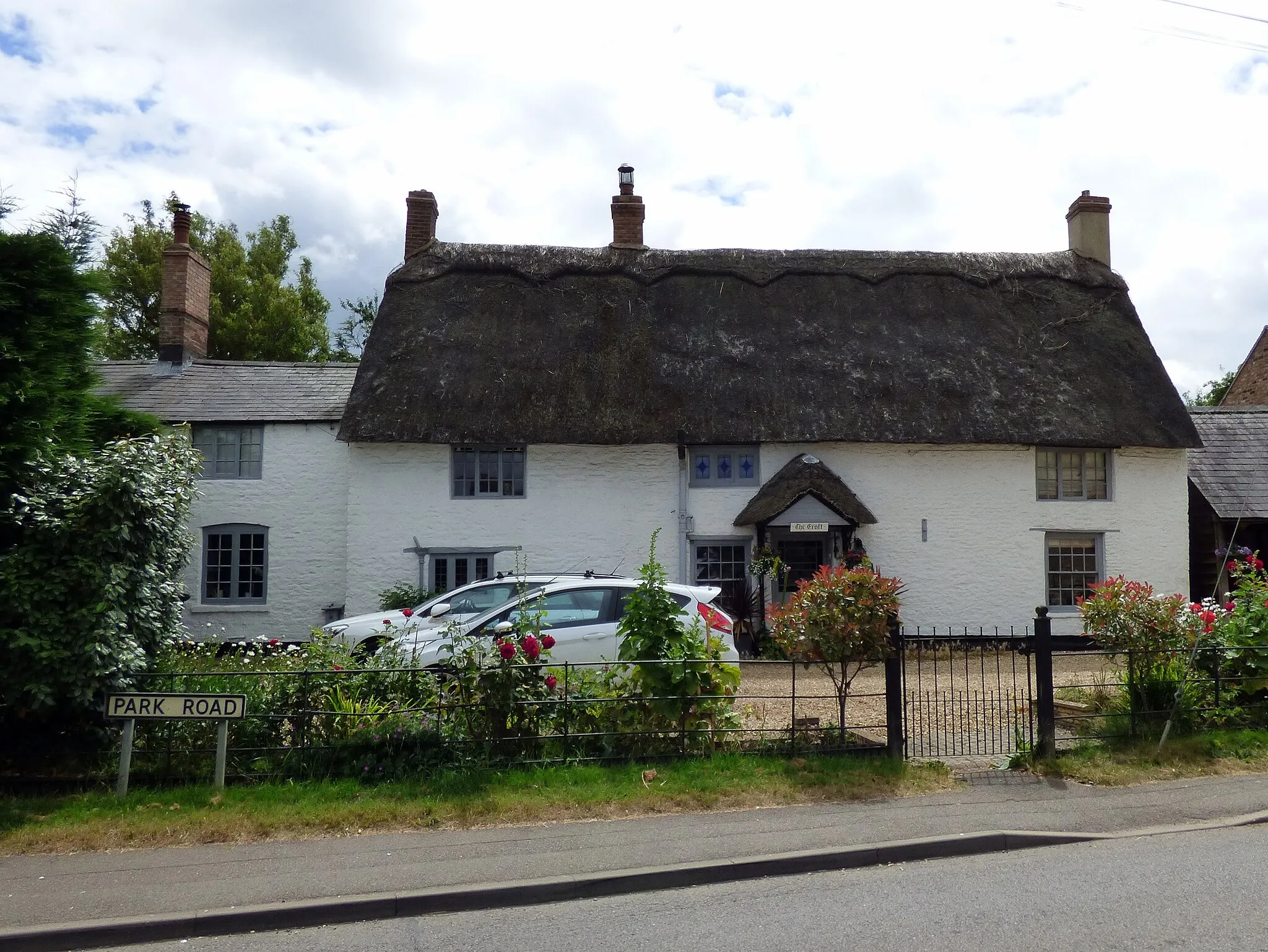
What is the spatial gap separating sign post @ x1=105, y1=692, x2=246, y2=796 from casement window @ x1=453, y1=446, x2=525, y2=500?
32.7 ft

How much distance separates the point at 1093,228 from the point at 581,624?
16890 mm

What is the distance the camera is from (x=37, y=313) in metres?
8.16

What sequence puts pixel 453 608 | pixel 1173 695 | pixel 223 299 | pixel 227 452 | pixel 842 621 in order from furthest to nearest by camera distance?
pixel 223 299 < pixel 227 452 < pixel 453 608 < pixel 1173 695 < pixel 842 621

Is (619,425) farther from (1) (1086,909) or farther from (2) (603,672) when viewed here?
(1) (1086,909)

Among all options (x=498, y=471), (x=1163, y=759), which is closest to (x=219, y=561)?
(x=498, y=471)

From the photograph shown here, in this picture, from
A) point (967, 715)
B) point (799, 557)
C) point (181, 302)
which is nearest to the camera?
point (967, 715)

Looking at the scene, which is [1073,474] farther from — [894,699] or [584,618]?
[894,699]

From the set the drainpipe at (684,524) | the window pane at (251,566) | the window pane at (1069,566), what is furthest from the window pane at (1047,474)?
the window pane at (251,566)

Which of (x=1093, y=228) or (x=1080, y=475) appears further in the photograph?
(x=1093, y=228)

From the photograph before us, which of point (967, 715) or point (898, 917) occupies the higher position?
point (967, 715)

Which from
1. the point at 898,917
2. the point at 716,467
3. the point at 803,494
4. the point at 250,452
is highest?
the point at 250,452

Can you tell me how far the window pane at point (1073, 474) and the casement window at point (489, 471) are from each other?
414 inches

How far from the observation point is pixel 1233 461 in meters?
19.3

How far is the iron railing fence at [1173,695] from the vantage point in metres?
9.12
